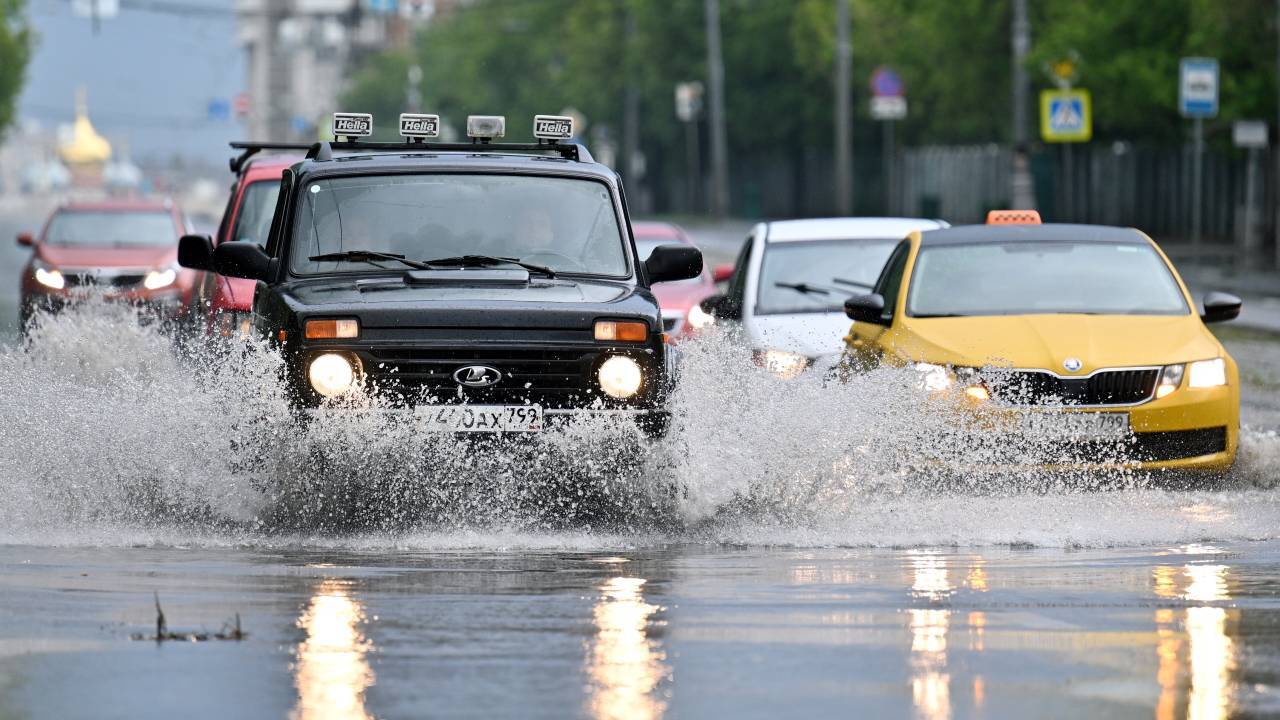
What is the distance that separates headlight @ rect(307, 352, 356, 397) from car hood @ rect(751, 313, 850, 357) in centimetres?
499

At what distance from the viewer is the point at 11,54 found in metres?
76.1

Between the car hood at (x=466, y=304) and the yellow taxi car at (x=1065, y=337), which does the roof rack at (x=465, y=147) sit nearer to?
the car hood at (x=466, y=304)

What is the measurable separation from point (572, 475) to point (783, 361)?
4540 millimetres

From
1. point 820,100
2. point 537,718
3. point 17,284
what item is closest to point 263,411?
point 537,718

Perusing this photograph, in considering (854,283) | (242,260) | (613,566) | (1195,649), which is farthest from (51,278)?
(1195,649)

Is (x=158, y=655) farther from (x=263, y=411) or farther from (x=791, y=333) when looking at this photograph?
(x=791, y=333)

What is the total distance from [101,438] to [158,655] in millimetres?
3976

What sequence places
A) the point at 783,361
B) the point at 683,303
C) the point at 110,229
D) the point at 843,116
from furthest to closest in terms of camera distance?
the point at 843,116
the point at 110,229
the point at 683,303
the point at 783,361

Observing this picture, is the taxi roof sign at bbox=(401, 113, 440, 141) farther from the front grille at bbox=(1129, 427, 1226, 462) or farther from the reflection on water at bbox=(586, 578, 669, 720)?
the reflection on water at bbox=(586, 578, 669, 720)

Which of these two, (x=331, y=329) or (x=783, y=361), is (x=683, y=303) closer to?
(x=783, y=361)

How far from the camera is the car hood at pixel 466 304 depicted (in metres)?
10.2

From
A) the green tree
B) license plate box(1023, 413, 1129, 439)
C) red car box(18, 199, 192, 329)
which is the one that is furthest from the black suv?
the green tree

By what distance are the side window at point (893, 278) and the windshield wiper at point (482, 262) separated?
9.38 ft

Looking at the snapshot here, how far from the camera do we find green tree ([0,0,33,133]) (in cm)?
7600
